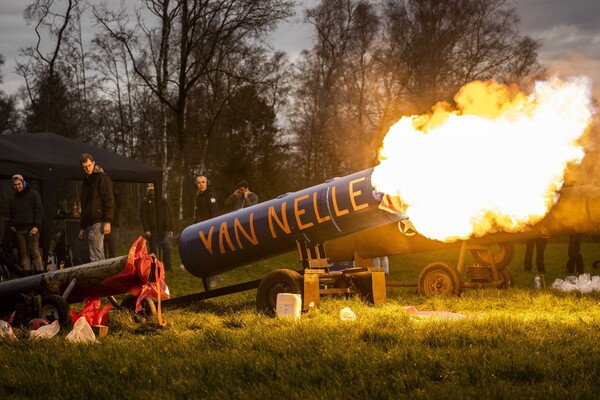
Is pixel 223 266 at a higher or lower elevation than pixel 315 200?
lower

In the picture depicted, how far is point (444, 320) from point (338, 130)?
29.9m

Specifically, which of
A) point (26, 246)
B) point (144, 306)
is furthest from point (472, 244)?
point (26, 246)

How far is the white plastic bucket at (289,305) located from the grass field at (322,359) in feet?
0.57

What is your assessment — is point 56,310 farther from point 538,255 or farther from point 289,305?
point 538,255

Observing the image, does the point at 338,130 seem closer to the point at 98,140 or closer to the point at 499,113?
the point at 98,140

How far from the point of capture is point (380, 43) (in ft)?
113

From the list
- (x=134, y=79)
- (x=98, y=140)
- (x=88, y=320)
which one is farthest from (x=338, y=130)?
(x=88, y=320)

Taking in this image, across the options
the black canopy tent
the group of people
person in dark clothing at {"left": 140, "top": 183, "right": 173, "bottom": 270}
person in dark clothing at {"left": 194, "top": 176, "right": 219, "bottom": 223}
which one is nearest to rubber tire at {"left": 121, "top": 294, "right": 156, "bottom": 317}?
the group of people

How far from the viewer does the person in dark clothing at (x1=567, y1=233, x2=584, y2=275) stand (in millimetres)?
16250

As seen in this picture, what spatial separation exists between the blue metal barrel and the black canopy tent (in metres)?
6.09

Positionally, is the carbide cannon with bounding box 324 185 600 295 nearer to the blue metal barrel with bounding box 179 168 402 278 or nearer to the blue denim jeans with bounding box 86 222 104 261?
the blue metal barrel with bounding box 179 168 402 278

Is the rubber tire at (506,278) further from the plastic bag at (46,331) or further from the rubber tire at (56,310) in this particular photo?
the plastic bag at (46,331)

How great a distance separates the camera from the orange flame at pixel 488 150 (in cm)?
900

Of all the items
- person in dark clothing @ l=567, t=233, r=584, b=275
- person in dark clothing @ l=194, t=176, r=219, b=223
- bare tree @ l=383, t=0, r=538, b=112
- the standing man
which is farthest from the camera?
bare tree @ l=383, t=0, r=538, b=112
